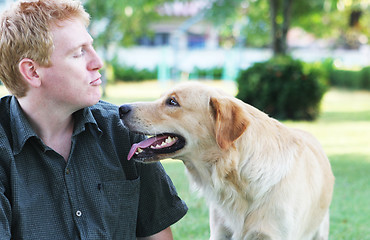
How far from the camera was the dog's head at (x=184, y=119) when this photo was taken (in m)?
3.03

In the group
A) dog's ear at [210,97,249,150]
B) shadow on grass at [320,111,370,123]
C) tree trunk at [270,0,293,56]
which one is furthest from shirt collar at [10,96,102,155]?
tree trunk at [270,0,293,56]

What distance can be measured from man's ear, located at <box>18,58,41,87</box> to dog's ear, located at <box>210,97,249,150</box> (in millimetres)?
1109

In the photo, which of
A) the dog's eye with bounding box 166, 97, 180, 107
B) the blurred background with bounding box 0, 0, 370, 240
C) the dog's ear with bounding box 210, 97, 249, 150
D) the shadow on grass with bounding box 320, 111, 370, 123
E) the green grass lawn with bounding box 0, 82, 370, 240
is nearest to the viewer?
the dog's ear with bounding box 210, 97, 249, 150

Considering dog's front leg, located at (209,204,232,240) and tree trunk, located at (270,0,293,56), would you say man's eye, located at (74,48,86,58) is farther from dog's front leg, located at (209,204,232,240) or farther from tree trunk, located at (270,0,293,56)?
tree trunk, located at (270,0,293,56)

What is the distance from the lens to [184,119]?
125 inches

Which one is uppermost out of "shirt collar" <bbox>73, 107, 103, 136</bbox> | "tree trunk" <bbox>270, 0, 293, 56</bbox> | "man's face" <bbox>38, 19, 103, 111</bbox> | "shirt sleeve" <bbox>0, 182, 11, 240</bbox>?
"man's face" <bbox>38, 19, 103, 111</bbox>

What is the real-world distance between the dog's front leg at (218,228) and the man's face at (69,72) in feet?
4.23

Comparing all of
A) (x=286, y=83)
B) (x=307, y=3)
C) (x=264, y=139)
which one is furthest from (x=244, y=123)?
(x=307, y=3)

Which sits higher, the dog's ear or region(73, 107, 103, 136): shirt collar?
region(73, 107, 103, 136): shirt collar

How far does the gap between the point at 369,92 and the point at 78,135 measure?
73.7 ft

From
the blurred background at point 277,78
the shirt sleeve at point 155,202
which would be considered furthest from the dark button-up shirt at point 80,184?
the blurred background at point 277,78

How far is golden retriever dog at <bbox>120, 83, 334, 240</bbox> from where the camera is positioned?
3.04 m

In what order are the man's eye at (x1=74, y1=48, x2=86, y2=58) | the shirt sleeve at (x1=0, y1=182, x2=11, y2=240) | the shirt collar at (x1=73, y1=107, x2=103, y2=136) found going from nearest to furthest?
the shirt sleeve at (x1=0, y1=182, x2=11, y2=240) < the man's eye at (x1=74, y1=48, x2=86, y2=58) < the shirt collar at (x1=73, y1=107, x2=103, y2=136)

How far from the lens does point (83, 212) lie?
2582mm
